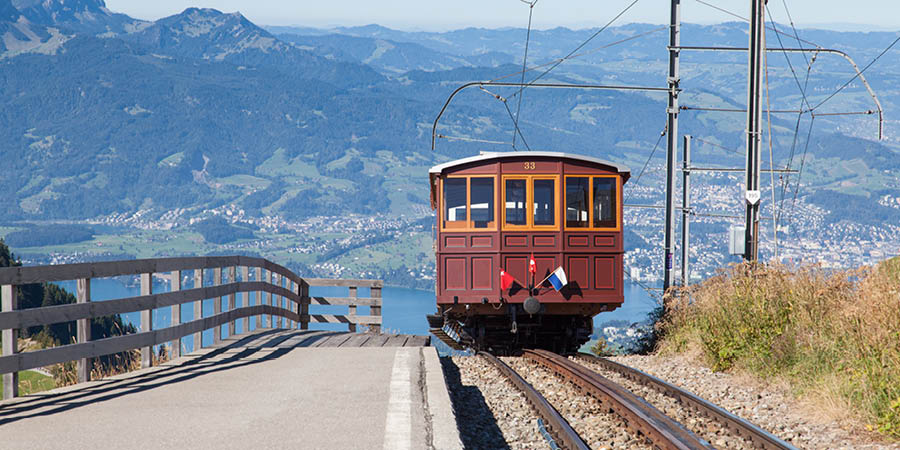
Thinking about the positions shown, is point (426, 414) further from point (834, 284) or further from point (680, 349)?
point (680, 349)

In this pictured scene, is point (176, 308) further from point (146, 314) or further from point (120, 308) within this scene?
point (120, 308)

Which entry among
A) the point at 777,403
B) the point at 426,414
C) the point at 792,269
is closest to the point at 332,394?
the point at 426,414

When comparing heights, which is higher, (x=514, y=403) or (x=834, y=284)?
(x=834, y=284)

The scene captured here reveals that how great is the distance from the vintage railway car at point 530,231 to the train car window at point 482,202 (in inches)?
0.6

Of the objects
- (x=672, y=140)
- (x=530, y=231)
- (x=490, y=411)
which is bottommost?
(x=490, y=411)

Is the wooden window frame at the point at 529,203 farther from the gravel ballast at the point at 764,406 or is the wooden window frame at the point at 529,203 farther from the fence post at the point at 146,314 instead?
the fence post at the point at 146,314

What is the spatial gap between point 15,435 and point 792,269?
9171 mm

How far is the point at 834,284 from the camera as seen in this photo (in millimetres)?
11695

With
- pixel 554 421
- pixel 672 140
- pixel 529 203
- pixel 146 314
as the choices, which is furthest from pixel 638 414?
pixel 672 140

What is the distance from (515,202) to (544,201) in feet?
1.52

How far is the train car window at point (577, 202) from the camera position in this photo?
16391 millimetres

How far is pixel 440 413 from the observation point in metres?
8.09

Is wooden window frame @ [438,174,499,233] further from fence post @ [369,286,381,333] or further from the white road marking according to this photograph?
the white road marking

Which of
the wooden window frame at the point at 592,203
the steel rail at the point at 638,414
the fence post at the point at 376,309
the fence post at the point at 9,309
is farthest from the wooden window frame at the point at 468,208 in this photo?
the fence post at the point at 9,309
